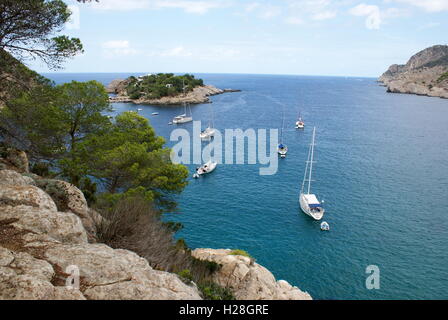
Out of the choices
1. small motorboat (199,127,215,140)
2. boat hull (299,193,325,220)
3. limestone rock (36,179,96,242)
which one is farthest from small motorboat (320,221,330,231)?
small motorboat (199,127,215,140)

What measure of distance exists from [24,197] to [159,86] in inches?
4713

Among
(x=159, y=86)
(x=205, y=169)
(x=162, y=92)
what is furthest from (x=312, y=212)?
(x=159, y=86)

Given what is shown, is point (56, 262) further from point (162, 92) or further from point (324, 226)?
point (162, 92)

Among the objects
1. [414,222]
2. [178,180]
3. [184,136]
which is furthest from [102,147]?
[184,136]

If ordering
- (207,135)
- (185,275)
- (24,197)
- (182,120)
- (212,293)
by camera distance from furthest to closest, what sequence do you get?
(182,120) → (207,135) → (212,293) → (185,275) → (24,197)

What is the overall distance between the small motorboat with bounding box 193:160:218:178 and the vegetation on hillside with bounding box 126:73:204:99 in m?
81.4

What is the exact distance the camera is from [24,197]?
8.99 meters

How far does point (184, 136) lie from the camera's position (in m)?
69.2

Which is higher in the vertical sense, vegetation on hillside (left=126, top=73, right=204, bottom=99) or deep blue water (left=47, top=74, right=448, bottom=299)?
vegetation on hillside (left=126, top=73, right=204, bottom=99)

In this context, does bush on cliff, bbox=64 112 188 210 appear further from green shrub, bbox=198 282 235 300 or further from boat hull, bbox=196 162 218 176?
boat hull, bbox=196 162 218 176

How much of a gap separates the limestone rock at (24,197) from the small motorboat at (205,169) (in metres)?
35.0

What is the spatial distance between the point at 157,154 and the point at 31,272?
42.6ft

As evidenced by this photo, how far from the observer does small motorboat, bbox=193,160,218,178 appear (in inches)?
1779

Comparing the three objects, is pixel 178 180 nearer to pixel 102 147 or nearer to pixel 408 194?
pixel 102 147
